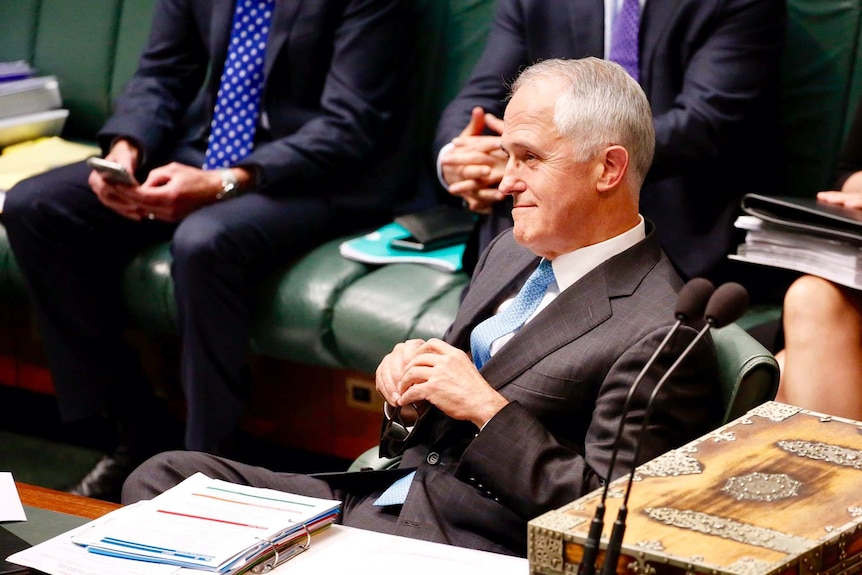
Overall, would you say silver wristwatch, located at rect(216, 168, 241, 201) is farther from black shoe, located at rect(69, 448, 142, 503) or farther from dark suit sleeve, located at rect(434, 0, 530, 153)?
black shoe, located at rect(69, 448, 142, 503)

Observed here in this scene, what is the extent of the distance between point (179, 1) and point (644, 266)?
199 centimetres

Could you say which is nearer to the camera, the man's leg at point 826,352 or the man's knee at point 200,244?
the man's leg at point 826,352

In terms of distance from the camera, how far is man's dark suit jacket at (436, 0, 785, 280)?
2715 mm

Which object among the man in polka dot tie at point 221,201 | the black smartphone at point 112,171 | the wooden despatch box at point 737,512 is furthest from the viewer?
the black smartphone at point 112,171

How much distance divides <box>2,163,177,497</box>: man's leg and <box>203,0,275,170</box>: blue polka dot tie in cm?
35

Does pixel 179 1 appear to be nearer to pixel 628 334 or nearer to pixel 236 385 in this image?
pixel 236 385

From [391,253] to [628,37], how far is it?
0.79m

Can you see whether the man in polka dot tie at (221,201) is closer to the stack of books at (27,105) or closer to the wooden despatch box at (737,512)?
the stack of books at (27,105)

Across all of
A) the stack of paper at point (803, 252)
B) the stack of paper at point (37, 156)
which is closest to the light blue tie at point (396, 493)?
the stack of paper at point (803, 252)

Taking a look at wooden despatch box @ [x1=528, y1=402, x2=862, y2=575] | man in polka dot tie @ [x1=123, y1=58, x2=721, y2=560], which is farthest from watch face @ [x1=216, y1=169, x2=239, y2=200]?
wooden despatch box @ [x1=528, y1=402, x2=862, y2=575]

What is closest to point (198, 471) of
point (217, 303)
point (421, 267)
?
point (217, 303)

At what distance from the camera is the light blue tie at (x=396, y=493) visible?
1918mm

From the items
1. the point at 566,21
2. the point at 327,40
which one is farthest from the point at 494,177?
the point at 327,40

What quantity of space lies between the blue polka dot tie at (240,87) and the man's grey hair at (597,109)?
1.54 meters
